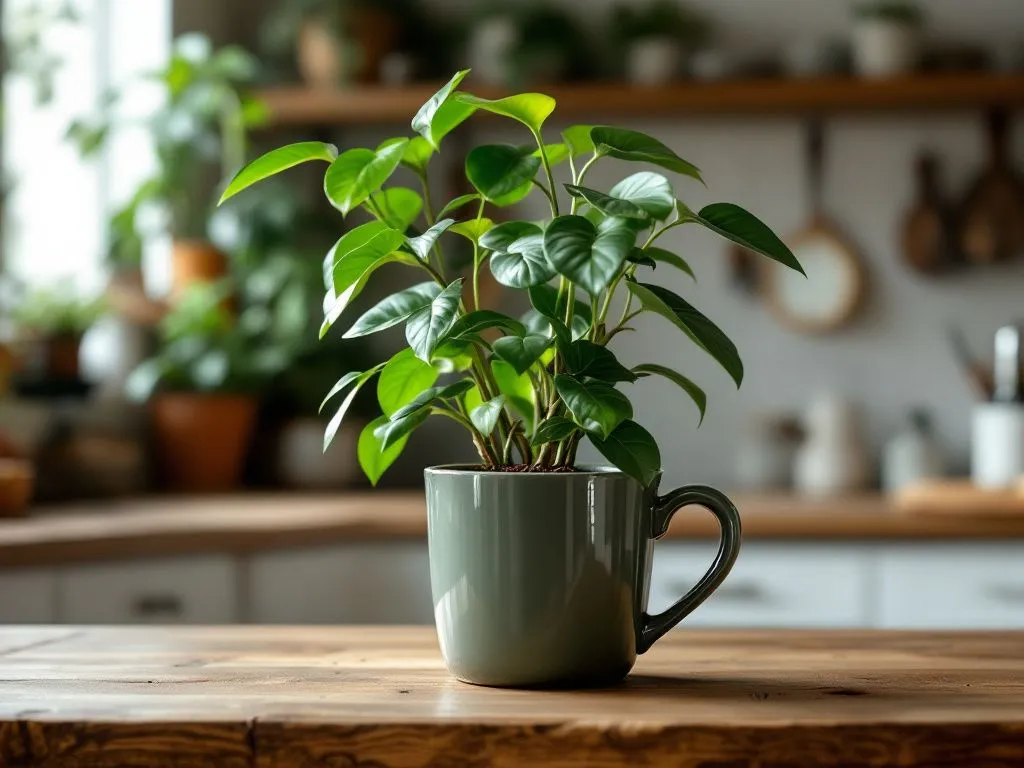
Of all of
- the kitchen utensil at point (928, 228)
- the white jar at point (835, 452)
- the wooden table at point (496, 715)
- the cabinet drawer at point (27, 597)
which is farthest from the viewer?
the kitchen utensil at point (928, 228)

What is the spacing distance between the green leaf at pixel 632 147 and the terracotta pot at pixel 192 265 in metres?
2.35

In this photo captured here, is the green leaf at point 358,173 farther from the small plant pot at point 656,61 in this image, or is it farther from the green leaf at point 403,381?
the small plant pot at point 656,61

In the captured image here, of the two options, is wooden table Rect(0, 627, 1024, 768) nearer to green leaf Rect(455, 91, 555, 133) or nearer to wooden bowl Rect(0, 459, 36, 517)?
green leaf Rect(455, 91, 555, 133)

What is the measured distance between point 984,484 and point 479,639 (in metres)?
2.12

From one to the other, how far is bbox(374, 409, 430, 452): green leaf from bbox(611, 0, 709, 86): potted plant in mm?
2302

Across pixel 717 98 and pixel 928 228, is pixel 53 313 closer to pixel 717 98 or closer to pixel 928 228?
pixel 717 98

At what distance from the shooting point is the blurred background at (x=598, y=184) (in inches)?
117

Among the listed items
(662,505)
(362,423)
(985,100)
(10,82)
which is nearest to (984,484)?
(985,100)

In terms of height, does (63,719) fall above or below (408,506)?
above

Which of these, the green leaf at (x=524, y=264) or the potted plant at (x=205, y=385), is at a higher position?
the green leaf at (x=524, y=264)

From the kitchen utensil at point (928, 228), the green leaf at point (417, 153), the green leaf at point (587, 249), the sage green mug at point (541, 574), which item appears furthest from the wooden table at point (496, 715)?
the kitchen utensil at point (928, 228)

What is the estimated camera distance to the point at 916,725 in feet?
2.49

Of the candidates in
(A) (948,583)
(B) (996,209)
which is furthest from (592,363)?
(B) (996,209)

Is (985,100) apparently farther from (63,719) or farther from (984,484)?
(63,719)
